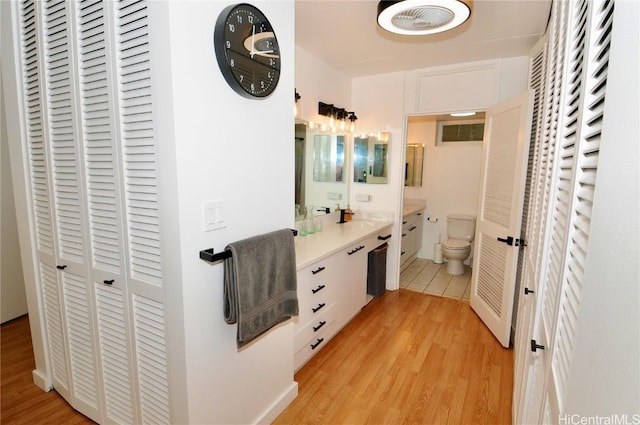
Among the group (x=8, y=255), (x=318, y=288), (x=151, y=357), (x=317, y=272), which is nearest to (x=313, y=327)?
(x=318, y=288)

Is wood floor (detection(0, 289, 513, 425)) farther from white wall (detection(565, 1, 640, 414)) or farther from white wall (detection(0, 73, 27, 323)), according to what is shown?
white wall (detection(565, 1, 640, 414))

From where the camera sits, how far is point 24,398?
1.98 m

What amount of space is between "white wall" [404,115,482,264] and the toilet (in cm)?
25

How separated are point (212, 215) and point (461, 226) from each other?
401cm

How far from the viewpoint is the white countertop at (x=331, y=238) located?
2.21m

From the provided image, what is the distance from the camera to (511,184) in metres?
2.54

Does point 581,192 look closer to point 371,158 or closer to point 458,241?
point 371,158

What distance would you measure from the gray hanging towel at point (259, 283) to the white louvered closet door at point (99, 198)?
294mm

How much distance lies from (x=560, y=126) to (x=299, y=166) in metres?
2.13

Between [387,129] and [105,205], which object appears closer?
[105,205]

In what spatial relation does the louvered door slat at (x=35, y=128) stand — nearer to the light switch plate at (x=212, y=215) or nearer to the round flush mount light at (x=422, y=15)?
the light switch plate at (x=212, y=215)

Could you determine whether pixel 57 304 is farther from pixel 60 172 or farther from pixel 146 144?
pixel 146 144

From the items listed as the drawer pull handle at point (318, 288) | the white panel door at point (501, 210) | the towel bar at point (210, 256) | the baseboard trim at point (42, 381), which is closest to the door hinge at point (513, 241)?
the white panel door at point (501, 210)

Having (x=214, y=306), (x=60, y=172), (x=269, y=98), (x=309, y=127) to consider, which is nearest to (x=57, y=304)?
(x=60, y=172)
